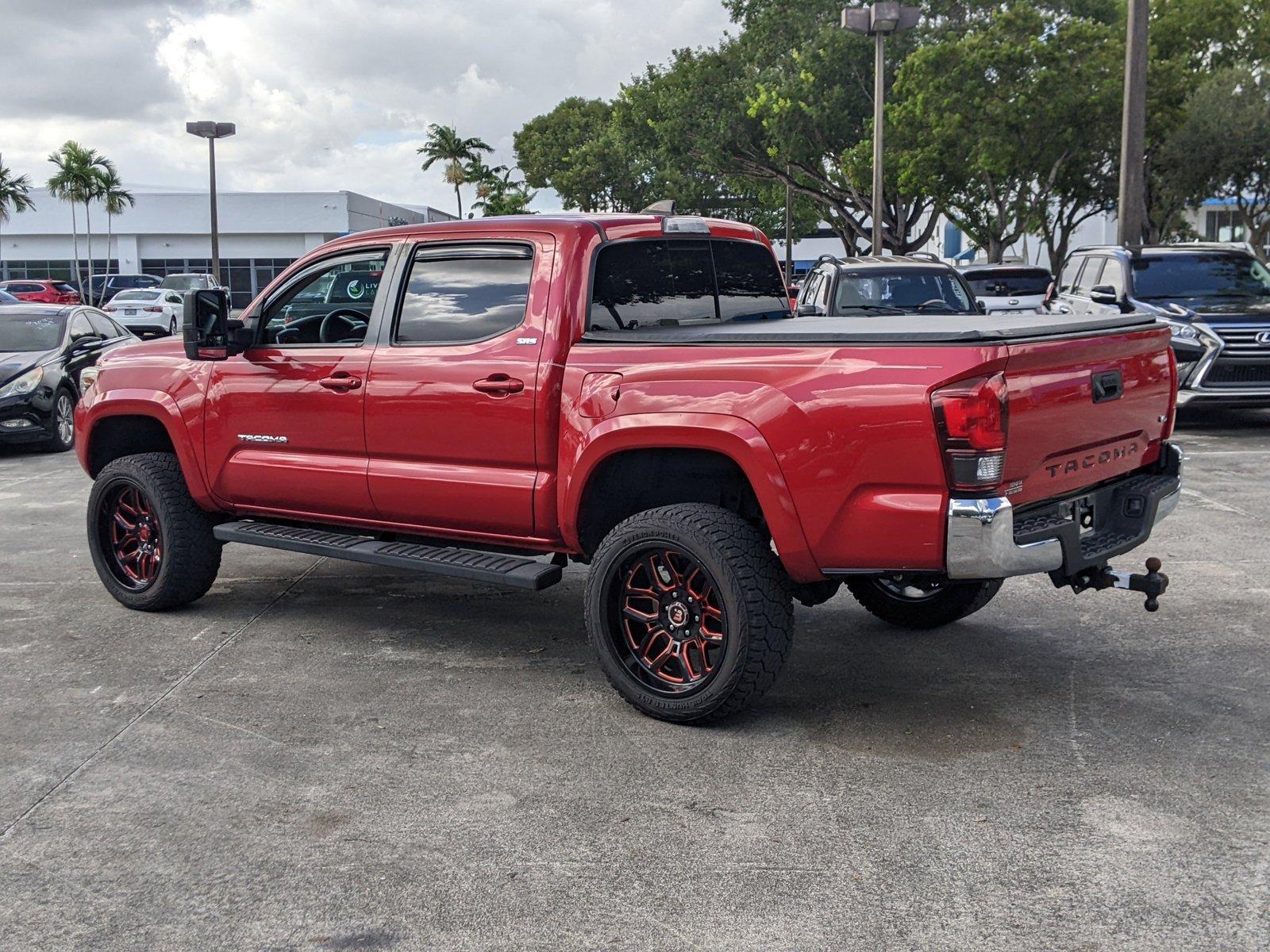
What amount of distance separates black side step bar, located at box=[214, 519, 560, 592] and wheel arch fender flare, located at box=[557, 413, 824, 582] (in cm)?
47

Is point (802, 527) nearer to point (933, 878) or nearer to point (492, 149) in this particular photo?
point (933, 878)

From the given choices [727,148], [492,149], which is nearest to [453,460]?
[727,148]

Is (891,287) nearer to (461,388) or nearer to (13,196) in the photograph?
(461,388)

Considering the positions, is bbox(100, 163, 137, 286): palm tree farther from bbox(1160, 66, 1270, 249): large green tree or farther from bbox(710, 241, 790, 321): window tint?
bbox(710, 241, 790, 321): window tint

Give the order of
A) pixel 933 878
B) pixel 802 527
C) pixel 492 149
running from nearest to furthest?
pixel 933 878, pixel 802 527, pixel 492 149

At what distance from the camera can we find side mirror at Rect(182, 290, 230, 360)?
622 cm

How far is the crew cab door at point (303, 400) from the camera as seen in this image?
19.8ft

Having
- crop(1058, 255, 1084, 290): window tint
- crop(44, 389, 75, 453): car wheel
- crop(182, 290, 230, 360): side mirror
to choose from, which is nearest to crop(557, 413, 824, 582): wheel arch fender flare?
crop(182, 290, 230, 360): side mirror

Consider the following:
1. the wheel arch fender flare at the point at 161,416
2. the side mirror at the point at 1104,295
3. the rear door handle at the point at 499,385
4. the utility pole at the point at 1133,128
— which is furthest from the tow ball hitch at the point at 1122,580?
the utility pole at the point at 1133,128

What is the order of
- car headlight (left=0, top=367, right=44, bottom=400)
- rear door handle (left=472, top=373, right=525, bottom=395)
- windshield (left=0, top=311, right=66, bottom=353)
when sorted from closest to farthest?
rear door handle (left=472, top=373, right=525, bottom=395)
car headlight (left=0, top=367, right=44, bottom=400)
windshield (left=0, top=311, right=66, bottom=353)

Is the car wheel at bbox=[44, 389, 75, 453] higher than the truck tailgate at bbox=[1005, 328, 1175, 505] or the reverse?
the reverse

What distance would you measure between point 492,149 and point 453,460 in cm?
7701

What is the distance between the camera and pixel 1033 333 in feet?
14.8

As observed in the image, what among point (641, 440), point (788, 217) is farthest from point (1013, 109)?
point (641, 440)
